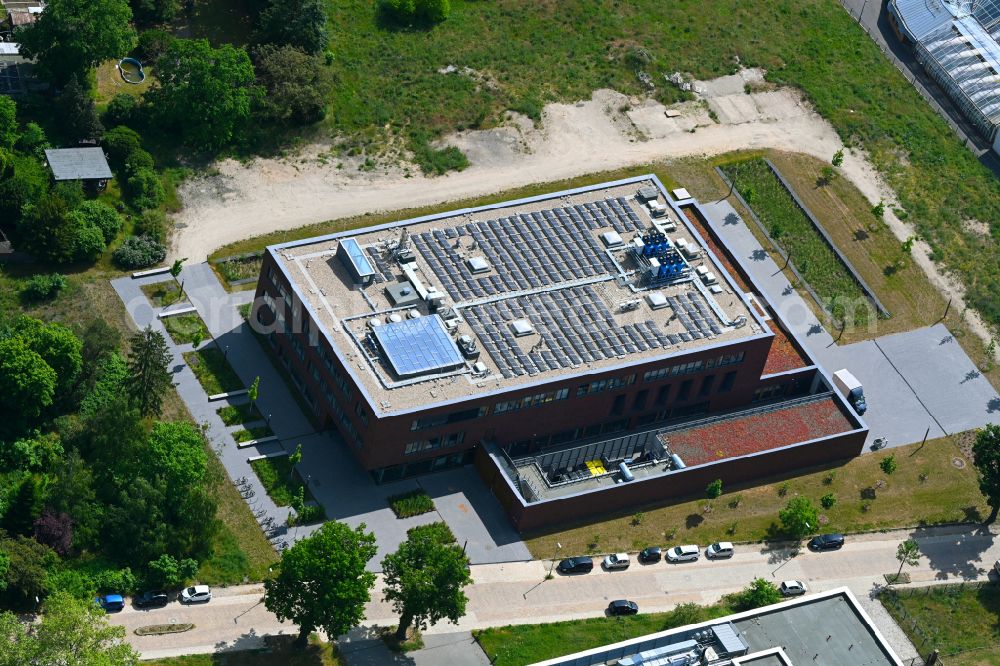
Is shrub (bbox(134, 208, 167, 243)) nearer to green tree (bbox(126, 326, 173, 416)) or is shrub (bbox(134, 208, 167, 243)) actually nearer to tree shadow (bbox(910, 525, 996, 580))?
green tree (bbox(126, 326, 173, 416))

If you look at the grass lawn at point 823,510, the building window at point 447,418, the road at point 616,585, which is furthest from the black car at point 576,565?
the building window at point 447,418

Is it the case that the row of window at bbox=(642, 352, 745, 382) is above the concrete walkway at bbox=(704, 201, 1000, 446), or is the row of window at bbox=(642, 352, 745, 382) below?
above

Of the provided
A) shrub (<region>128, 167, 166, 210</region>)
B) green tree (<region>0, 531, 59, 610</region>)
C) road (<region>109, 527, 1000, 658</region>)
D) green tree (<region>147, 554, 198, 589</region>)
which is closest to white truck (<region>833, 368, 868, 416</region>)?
road (<region>109, 527, 1000, 658</region>)

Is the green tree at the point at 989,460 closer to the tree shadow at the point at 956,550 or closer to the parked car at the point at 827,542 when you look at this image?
the tree shadow at the point at 956,550

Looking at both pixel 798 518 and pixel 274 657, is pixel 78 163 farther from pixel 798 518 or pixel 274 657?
pixel 798 518

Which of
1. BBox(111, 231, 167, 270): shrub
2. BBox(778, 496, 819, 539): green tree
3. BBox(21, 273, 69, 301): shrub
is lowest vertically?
BBox(778, 496, 819, 539): green tree

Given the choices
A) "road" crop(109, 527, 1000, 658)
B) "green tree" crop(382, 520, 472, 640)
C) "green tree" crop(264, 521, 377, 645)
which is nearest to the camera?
"green tree" crop(264, 521, 377, 645)
